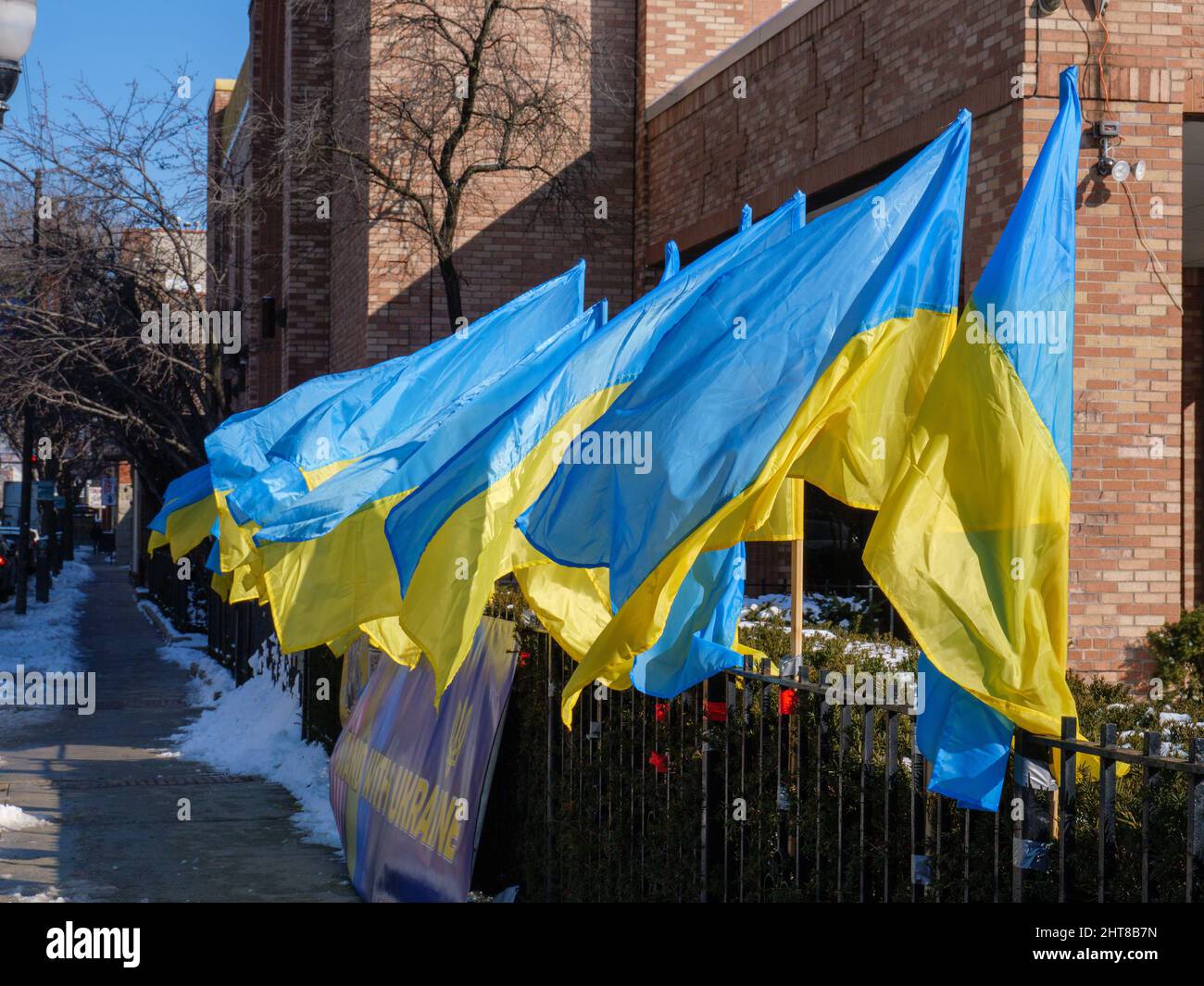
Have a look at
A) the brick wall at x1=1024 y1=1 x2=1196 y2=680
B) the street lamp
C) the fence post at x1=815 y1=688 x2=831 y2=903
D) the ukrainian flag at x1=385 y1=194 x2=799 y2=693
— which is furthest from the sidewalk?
the brick wall at x1=1024 y1=1 x2=1196 y2=680

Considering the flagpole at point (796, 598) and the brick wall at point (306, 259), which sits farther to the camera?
the brick wall at point (306, 259)

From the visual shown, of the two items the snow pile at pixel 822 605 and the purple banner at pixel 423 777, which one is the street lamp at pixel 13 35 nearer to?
the purple banner at pixel 423 777

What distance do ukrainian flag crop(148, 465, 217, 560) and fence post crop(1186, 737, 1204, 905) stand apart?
10.7m

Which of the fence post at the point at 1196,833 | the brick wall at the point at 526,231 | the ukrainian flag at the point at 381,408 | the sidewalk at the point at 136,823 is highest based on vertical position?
the brick wall at the point at 526,231

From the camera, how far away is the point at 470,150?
1623cm

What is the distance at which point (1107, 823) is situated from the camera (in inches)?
144

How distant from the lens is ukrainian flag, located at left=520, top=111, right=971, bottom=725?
16.3ft

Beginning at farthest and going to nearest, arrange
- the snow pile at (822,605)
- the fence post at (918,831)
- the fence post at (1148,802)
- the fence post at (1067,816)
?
the snow pile at (822,605)
the fence post at (918,831)
the fence post at (1067,816)
the fence post at (1148,802)

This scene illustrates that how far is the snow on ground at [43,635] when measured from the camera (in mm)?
20688

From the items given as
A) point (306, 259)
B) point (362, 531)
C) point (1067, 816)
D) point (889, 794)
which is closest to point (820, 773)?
point (889, 794)

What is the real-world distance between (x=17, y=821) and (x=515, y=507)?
5884 millimetres

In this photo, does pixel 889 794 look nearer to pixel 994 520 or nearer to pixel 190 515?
pixel 994 520

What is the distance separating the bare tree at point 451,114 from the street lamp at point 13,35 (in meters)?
6.98

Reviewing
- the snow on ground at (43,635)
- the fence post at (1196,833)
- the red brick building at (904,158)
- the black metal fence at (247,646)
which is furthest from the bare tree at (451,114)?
the fence post at (1196,833)
